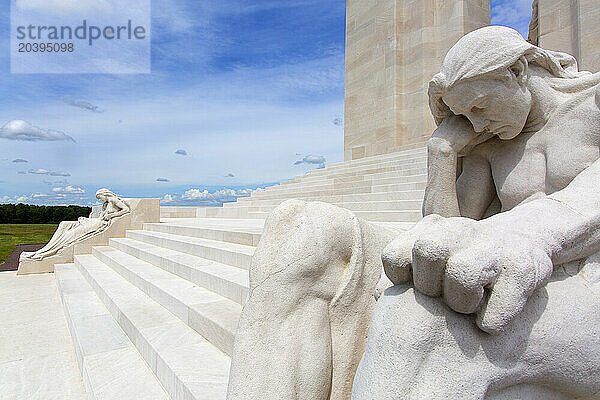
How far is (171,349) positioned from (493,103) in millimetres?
2326

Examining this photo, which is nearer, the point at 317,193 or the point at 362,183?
the point at 362,183

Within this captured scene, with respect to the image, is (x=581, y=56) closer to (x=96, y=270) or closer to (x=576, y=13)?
(x=576, y=13)

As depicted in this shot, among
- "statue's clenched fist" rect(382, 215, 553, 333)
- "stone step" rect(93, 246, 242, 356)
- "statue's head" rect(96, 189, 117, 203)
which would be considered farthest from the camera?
"statue's head" rect(96, 189, 117, 203)

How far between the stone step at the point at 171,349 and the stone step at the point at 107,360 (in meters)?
0.06

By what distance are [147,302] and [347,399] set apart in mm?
3023

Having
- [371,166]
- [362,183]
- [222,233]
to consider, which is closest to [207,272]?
[222,233]

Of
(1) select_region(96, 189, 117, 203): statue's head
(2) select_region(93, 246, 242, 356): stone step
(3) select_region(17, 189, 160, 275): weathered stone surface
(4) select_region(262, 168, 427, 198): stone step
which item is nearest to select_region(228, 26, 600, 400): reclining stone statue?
(2) select_region(93, 246, 242, 356): stone step

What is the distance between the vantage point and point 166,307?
353 centimetres

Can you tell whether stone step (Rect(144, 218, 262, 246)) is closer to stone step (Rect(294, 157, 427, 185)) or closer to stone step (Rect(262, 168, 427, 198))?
stone step (Rect(262, 168, 427, 198))

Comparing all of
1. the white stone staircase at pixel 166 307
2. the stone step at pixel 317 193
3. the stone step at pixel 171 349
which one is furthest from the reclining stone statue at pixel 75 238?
the stone step at pixel 171 349

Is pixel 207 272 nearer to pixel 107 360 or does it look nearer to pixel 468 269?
pixel 107 360

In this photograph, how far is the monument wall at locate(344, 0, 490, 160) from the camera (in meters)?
13.1

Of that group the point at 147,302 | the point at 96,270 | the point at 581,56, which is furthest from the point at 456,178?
the point at 581,56

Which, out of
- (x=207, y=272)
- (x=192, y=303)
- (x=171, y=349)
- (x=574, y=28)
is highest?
(x=574, y=28)
